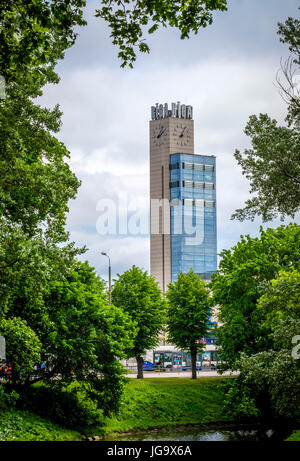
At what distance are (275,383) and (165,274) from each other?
145 m

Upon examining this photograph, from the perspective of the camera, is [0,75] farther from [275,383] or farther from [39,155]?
[275,383]

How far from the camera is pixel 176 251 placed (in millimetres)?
170625

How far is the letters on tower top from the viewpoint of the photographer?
579 feet

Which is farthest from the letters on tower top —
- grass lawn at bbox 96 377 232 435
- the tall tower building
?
grass lawn at bbox 96 377 232 435

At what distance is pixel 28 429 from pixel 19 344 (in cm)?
557

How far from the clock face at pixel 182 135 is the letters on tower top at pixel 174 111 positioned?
159 inches

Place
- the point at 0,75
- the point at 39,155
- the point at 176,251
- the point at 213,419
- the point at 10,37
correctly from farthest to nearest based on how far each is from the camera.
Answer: the point at 176,251, the point at 213,419, the point at 39,155, the point at 0,75, the point at 10,37

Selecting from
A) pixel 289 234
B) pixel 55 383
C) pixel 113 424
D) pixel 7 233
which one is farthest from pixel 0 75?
pixel 289 234

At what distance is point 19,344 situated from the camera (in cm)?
2997

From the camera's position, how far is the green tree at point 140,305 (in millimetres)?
57812

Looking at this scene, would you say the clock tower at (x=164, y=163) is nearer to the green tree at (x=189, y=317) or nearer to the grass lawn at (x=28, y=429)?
the green tree at (x=189, y=317)

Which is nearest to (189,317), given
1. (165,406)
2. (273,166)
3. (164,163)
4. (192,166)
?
(165,406)

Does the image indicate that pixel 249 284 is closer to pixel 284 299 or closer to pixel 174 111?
pixel 284 299

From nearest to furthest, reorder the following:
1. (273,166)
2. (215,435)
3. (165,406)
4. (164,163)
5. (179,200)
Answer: (273,166) < (215,435) < (165,406) < (179,200) < (164,163)
